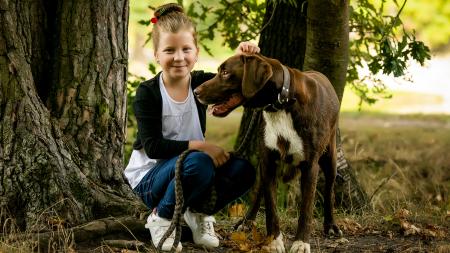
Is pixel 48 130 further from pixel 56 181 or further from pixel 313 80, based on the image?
pixel 313 80

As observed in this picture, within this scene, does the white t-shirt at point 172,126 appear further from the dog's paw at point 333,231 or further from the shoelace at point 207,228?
the dog's paw at point 333,231

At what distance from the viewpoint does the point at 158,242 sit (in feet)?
13.6

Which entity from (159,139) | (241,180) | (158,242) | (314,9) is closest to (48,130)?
(159,139)

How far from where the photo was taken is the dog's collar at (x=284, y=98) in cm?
402

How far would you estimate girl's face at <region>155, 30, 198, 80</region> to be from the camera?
4.38 meters

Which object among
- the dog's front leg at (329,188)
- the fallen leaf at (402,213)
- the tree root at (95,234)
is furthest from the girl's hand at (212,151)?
the fallen leaf at (402,213)

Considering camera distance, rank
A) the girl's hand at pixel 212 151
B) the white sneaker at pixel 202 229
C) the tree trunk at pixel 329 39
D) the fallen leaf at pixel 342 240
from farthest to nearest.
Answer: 1. the tree trunk at pixel 329 39
2. the fallen leaf at pixel 342 240
3. the white sneaker at pixel 202 229
4. the girl's hand at pixel 212 151

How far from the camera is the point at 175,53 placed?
4379 mm

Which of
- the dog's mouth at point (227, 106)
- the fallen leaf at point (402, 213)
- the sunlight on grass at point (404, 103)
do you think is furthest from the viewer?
the sunlight on grass at point (404, 103)

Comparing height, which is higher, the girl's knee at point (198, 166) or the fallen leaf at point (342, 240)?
the girl's knee at point (198, 166)

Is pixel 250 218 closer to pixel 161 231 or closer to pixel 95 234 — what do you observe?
pixel 161 231

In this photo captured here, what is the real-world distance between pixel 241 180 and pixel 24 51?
1.68m

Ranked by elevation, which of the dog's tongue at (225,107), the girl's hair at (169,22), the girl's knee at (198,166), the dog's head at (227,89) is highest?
the girl's hair at (169,22)

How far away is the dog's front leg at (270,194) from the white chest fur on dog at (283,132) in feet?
0.36
